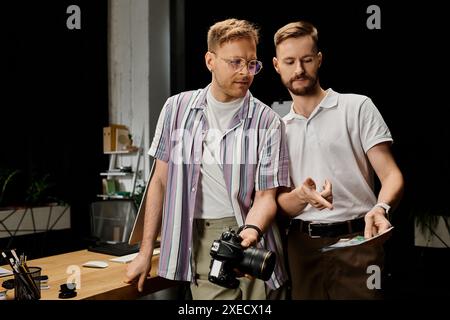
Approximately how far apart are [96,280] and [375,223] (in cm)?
108

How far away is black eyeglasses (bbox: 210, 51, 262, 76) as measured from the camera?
5.05 feet

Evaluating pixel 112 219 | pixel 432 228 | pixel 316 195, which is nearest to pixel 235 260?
pixel 316 195

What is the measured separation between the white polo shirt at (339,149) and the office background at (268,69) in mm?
116

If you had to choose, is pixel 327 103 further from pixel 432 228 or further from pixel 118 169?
pixel 118 169

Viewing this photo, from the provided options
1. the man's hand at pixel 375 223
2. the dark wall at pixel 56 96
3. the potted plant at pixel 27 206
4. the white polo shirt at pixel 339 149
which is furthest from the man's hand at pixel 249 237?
the potted plant at pixel 27 206

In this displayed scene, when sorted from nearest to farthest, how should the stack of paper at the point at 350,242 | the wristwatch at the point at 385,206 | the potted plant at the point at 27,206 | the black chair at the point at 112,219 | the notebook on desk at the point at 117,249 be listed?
the stack of paper at the point at 350,242, the wristwatch at the point at 385,206, the notebook on desk at the point at 117,249, the black chair at the point at 112,219, the potted plant at the point at 27,206

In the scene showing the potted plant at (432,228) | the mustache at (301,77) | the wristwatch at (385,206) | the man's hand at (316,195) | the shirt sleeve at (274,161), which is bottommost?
the potted plant at (432,228)

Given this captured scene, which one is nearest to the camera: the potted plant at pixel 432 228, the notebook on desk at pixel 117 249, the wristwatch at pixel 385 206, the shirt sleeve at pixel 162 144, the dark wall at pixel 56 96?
the wristwatch at pixel 385 206

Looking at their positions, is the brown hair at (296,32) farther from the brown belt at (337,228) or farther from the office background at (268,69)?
the brown belt at (337,228)

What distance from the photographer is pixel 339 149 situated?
1550 millimetres

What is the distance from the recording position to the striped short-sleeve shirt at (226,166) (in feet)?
4.99

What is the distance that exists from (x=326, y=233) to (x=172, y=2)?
50.3 inches
